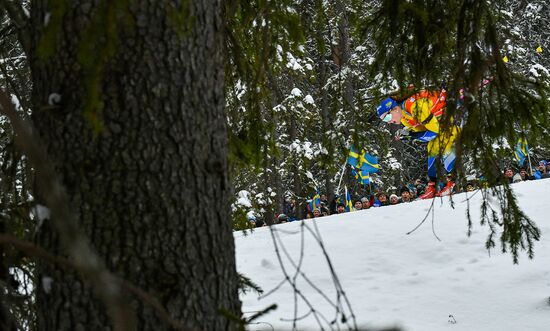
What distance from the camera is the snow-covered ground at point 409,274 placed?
21.6ft

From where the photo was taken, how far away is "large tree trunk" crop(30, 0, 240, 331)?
1.85 m

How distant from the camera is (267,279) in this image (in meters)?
8.30

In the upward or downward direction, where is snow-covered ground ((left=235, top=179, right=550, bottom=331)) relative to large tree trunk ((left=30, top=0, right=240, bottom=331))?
downward

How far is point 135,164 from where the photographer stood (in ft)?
6.14

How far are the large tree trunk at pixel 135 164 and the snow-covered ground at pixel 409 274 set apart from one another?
3635 millimetres

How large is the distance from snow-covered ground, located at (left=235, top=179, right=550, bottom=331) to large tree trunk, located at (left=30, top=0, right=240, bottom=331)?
363 centimetres

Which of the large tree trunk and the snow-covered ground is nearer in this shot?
the large tree trunk

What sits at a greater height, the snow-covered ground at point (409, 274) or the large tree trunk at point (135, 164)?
the large tree trunk at point (135, 164)

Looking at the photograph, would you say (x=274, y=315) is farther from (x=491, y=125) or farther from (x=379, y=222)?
(x=491, y=125)

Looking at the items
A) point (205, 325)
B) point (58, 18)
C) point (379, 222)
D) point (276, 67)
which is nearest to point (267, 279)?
point (379, 222)

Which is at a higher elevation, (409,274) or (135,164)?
(135,164)

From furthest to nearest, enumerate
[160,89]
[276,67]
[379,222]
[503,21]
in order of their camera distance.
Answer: [379,222] < [276,67] < [503,21] < [160,89]

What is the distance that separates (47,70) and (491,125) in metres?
2.87

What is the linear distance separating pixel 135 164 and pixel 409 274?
21.8 feet
